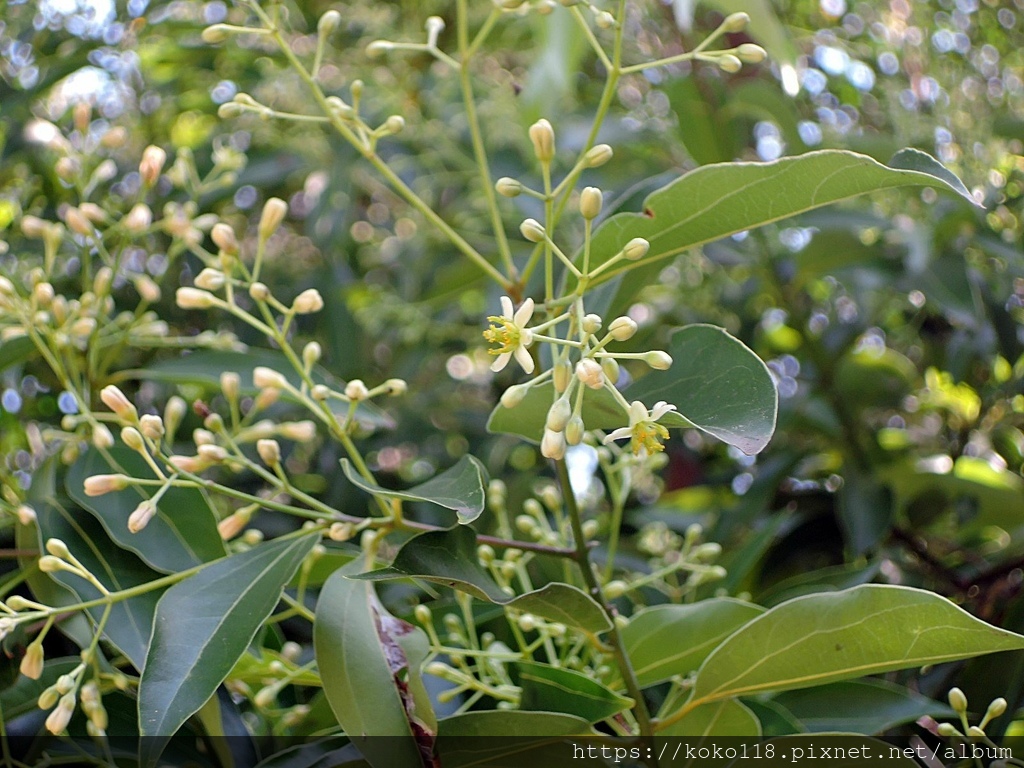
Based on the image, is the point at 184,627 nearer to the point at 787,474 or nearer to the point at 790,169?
the point at 790,169

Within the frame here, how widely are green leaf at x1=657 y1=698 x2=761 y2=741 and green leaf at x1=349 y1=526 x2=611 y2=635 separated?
16cm

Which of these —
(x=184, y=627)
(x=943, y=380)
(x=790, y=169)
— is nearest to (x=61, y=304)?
(x=184, y=627)

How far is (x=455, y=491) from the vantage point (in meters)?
0.67

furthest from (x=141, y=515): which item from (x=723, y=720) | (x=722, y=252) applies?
(x=722, y=252)

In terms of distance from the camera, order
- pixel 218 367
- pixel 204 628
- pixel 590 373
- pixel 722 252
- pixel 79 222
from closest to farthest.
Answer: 1. pixel 590 373
2. pixel 204 628
3. pixel 79 222
4. pixel 218 367
5. pixel 722 252

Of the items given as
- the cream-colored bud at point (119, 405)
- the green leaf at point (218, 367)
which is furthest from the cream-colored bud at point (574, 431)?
the green leaf at point (218, 367)

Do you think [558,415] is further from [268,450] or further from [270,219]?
[270,219]

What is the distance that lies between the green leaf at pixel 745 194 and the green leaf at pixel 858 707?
44 cm

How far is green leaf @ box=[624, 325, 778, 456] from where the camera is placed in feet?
1.96

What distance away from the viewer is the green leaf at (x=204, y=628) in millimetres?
645

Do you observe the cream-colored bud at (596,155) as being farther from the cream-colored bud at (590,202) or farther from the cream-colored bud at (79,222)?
the cream-colored bud at (79,222)

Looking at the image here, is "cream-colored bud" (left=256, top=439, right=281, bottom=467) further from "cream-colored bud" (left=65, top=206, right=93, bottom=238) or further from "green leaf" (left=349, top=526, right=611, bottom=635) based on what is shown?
"cream-colored bud" (left=65, top=206, right=93, bottom=238)

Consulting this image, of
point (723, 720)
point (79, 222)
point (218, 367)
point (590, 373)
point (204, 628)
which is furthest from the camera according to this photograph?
point (218, 367)

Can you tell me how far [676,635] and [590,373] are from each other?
35cm
